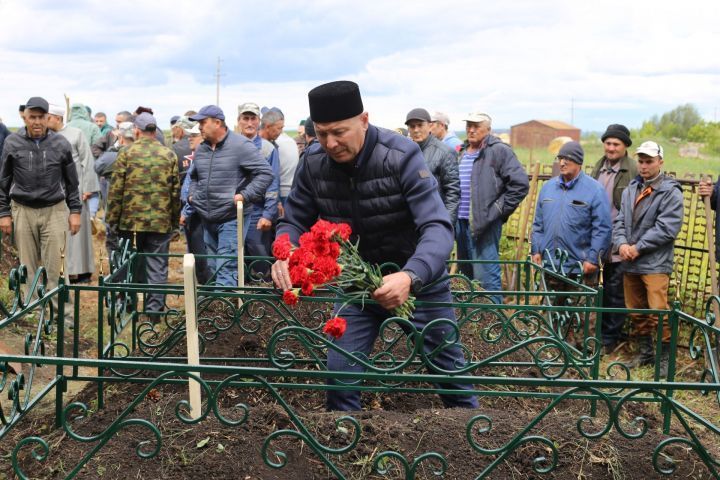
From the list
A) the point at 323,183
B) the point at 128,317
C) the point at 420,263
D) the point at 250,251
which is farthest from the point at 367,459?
the point at 250,251

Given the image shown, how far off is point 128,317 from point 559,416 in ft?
9.95

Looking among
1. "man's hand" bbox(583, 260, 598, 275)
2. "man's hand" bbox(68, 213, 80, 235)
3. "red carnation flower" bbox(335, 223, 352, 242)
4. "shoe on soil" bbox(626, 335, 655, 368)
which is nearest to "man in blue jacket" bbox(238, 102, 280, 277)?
"man's hand" bbox(68, 213, 80, 235)

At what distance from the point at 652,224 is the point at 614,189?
82cm

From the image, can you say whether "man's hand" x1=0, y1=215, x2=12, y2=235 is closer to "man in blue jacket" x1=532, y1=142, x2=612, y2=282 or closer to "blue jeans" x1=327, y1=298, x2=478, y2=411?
"blue jeans" x1=327, y1=298, x2=478, y2=411

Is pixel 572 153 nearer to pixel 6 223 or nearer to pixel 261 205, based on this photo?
pixel 261 205

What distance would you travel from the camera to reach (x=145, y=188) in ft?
26.2

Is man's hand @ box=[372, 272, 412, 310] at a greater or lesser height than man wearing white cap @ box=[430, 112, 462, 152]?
lesser

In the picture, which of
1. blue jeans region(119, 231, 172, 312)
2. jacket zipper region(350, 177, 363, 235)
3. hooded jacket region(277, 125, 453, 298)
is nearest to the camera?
hooded jacket region(277, 125, 453, 298)

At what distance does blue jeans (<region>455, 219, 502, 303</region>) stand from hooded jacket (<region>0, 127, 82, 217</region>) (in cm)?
388

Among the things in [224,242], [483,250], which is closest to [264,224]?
[224,242]

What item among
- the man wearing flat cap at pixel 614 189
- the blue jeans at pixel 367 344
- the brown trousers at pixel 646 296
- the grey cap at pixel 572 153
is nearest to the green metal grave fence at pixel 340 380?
the blue jeans at pixel 367 344

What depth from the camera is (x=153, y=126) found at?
8.13 m

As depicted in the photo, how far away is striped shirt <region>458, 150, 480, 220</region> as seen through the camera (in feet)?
27.3

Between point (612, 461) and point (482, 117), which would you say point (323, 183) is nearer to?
point (612, 461)
